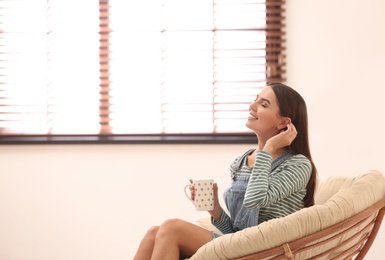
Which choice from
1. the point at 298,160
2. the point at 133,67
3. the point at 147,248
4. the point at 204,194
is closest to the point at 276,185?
the point at 298,160

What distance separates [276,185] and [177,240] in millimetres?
399

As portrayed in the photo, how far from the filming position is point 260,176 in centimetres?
259

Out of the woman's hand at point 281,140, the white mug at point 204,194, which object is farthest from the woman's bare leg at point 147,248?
the woman's hand at point 281,140

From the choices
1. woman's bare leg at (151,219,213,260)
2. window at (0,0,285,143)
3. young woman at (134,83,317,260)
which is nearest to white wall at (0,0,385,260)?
window at (0,0,285,143)

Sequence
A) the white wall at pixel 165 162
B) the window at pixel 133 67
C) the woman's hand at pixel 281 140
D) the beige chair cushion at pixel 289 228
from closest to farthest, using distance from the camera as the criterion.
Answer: the beige chair cushion at pixel 289 228 → the woman's hand at pixel 281 140 → the white wall at pixel 165 162 → the window at pixel 133 67

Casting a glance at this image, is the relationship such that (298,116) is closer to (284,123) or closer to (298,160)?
(284,123)

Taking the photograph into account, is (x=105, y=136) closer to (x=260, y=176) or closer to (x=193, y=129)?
(x=193, y=129)

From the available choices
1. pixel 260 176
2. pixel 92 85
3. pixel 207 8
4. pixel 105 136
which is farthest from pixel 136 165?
pixel 260 176

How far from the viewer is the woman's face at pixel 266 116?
9.07ft

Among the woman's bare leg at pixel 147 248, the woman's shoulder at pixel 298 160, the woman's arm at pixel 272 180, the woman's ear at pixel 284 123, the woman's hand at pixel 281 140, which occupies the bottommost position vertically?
the woman's bare leg at pixel 147 248

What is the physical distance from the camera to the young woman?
2.59 meters

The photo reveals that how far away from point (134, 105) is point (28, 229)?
3.28ft

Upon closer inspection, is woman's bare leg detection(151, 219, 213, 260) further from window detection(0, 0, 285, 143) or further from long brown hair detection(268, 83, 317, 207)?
window detection(0, 0, 285, 143)

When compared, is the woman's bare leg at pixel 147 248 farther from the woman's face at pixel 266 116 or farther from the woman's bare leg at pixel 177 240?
the woman's face at pixel 266 116
